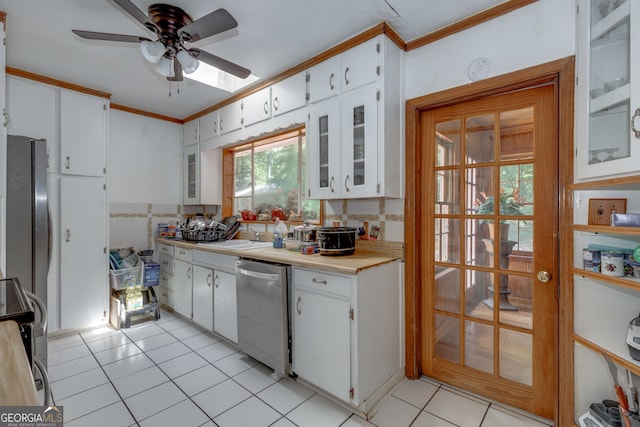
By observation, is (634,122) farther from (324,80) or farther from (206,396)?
(206,396)

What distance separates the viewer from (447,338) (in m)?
2.17

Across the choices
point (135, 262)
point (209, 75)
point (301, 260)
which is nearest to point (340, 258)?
point (301, 260)

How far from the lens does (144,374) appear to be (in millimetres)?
2242

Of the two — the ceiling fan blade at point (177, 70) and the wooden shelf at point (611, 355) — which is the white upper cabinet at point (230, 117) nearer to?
the ceiling fan blade at point (177, 70)

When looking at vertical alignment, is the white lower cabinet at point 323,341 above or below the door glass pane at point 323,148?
below

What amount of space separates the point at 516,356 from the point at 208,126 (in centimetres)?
380

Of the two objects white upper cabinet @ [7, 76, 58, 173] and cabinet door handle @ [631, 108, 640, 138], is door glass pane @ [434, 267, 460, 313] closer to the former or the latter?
cabinet door handle @ [631, 108, 640, 138]

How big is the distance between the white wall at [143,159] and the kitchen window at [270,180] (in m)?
0.81

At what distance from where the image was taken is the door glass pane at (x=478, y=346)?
1.99 m

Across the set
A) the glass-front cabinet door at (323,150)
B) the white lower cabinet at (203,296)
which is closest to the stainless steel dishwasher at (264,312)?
the white lower cabinet at (203,296)

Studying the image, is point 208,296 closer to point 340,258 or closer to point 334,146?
point 340,258

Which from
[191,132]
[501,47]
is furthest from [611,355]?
[191,132]

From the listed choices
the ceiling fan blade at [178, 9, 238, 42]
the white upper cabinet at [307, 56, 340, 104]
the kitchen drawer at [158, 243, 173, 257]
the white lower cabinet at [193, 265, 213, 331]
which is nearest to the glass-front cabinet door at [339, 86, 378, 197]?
the white upper cabinet at [307, 56, 340, 104]

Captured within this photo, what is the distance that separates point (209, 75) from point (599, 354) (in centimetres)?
362
